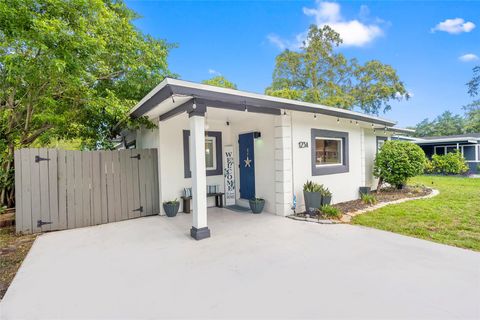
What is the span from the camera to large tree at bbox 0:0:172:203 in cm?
404

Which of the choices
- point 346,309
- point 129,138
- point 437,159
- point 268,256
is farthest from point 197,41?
point 437,159

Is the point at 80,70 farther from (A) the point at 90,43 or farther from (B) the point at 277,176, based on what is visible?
(B) the point at 277,176

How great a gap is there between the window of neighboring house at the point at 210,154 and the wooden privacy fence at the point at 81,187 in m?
1.39

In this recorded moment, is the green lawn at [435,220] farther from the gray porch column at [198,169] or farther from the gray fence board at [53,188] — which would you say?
the gray fence board at [53,188]

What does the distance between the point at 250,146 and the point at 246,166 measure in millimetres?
572

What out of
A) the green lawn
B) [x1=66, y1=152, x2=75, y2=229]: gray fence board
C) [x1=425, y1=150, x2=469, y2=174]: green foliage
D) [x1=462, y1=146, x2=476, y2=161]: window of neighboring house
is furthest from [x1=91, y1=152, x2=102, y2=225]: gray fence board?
[x1=462, y1=146, x2=476, y2=161]: window of neighboring house

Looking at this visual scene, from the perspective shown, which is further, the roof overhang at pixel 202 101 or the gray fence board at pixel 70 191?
the gray fence board at pixel 70 191

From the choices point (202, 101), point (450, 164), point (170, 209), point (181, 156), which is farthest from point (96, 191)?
point (450, 164)

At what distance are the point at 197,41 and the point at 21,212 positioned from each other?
1137 centimetres

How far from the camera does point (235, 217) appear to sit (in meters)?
5.32

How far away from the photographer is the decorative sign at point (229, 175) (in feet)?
21.6

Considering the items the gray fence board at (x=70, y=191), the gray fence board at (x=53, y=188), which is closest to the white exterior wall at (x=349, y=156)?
the gray fence board at (x=70, y=191)

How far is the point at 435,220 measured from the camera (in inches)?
190

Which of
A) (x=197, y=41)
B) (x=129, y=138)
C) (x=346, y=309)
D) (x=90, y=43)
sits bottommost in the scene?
(x=346, y=309)
